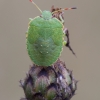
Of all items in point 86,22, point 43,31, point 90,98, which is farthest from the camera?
point 86,22

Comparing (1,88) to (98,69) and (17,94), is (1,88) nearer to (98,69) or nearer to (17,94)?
(17,94)

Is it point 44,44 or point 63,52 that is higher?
point 44,44

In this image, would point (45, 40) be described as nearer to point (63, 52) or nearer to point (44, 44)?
point (44, 44)

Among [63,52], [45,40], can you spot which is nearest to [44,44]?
[45,40]

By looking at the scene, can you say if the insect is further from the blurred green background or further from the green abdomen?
the blurred green background

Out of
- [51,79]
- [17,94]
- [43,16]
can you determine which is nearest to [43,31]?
[43,16]

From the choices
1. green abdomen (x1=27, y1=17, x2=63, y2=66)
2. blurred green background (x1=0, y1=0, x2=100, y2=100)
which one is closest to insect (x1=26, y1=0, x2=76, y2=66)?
green abdomen (x1=27, y1=17, x2=63, y2=66)

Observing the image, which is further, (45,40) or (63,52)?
(63,52)
